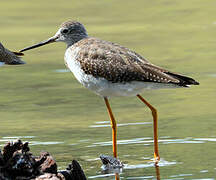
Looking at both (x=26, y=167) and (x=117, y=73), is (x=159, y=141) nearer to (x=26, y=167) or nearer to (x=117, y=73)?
(x=117, y=73)

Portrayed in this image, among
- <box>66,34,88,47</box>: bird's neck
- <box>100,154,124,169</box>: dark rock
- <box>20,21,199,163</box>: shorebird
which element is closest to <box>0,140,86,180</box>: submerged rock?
<box>100,154,124,169</box>: dark rock

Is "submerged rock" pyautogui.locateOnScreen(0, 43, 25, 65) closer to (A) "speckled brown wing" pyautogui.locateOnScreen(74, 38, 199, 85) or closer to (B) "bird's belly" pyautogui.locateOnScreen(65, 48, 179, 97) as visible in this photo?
(A) "speckled brown wing" pyautogui.locateOnScreen(74, 38, 199, 85)

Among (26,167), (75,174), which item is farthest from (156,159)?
(26,167)

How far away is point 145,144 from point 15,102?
4.06 meters

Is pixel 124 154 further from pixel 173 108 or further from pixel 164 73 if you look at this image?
pixel 173 108

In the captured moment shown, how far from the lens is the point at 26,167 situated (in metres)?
8.26

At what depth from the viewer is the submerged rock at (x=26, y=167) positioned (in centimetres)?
823

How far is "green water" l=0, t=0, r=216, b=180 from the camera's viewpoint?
10.3 meters

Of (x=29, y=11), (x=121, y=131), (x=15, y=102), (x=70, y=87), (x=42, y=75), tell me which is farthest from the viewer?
(x=29, y=11)

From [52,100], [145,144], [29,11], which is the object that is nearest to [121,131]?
[145,144]

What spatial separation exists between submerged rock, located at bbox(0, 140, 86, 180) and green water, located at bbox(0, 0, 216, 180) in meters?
0.91

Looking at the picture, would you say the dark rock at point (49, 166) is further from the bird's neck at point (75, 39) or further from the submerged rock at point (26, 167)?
the bird's neck at point (75, 39)

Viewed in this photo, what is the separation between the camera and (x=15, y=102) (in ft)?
46.7

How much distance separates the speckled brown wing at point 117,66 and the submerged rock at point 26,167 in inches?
80.5
